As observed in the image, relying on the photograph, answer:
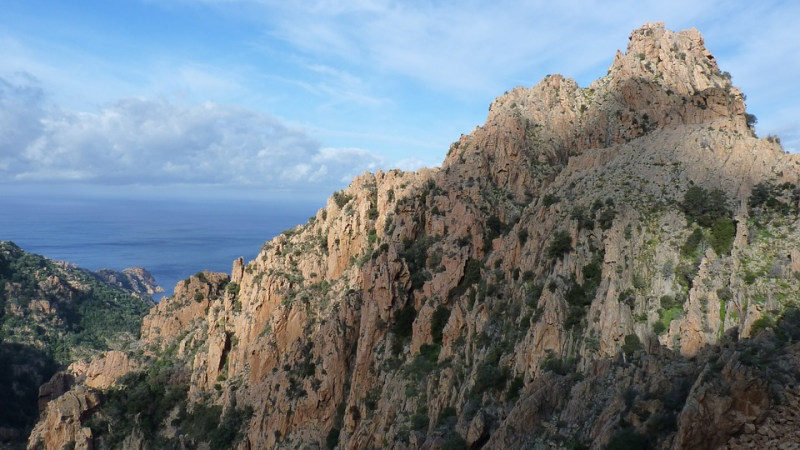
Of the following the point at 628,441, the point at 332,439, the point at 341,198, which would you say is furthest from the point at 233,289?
the point at 628,441

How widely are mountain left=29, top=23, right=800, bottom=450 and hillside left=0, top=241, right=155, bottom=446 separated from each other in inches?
712

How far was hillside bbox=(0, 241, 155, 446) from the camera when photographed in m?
89.6

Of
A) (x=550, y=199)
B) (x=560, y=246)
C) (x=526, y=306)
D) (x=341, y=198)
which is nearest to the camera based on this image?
(x=526, y=306)

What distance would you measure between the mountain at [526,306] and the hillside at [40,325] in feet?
59.3

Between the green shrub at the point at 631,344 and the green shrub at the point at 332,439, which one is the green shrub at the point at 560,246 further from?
the green shrub at the point at 332,439

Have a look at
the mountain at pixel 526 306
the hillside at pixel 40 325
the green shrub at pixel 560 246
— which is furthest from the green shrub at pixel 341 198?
the hillside at pixel 40 325

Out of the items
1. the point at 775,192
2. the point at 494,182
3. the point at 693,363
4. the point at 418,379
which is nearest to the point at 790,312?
the point at 693,363

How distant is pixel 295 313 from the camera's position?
195ft

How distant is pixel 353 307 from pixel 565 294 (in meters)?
25.9

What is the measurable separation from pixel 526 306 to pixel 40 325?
10652 centimetres

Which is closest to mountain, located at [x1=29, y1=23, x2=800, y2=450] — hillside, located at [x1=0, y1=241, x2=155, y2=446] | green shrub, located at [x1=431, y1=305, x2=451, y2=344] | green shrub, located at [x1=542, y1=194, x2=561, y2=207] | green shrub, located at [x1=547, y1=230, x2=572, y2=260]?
green shrub, located at [x1=547, y1=230, x2=572, y2=260]

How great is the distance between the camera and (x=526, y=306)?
37.3 metres

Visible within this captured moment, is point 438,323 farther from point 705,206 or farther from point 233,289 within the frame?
point 233,289

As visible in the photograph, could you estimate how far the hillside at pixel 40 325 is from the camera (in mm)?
89562
